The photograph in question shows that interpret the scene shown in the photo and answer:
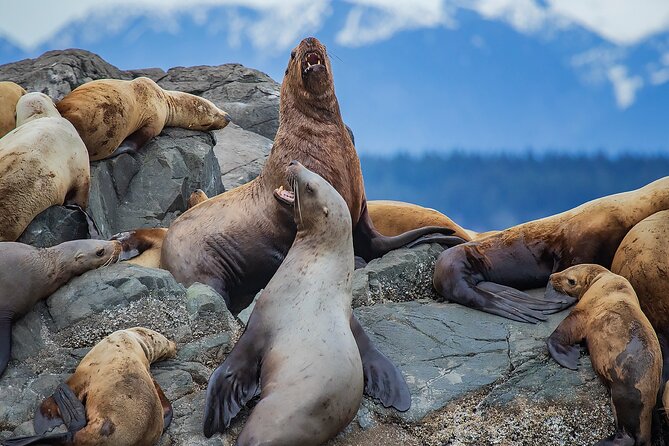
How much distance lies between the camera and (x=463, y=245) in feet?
23.4

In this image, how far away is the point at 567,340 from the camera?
5859 mm

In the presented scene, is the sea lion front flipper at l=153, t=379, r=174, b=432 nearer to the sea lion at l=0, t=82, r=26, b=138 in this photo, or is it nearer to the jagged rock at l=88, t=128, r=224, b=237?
the jagged rock at l=88, t=128, r=224, b=237

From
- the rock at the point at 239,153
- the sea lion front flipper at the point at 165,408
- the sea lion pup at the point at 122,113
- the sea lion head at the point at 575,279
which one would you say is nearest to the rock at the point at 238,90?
the rock at the point at 239,153

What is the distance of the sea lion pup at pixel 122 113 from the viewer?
888 centimetres

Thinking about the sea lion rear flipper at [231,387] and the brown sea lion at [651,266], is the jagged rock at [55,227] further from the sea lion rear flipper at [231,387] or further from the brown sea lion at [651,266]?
the brown sea lion at [651,266]

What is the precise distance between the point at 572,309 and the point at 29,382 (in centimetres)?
318

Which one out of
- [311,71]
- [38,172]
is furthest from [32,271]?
[311,71]

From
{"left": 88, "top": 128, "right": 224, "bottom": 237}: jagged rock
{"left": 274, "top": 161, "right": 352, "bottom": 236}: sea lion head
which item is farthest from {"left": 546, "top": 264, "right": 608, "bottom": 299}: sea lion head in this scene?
{"left": 88, "top": 128, "right": 224, "bottom": 237}: jagged rock

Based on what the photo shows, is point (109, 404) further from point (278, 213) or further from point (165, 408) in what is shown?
point (278, 213)

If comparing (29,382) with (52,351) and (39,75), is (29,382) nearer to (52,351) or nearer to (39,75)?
(52,351)

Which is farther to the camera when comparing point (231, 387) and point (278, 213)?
point (278, 213)

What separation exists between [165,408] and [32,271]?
1403mm

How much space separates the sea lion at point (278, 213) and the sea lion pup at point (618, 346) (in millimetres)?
1740

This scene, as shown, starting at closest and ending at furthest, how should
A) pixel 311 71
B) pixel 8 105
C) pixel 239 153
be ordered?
pixel 311 71, pixel 8 105, pixel 239 153
